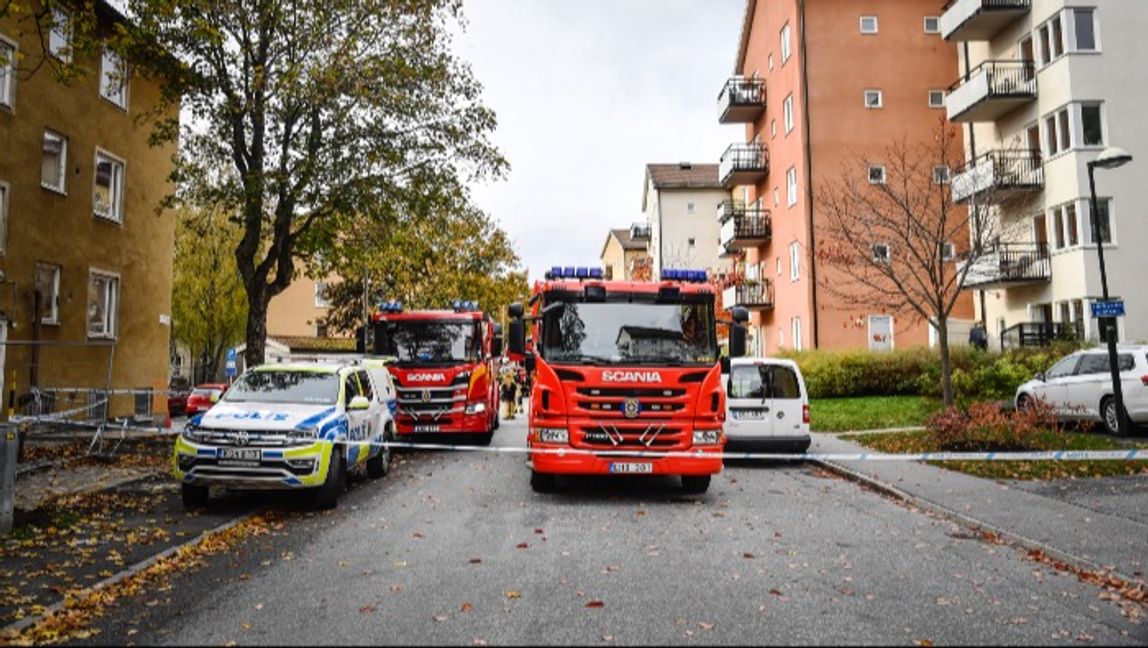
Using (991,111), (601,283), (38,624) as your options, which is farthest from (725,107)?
(38,624)

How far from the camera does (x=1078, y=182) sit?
82.6ft

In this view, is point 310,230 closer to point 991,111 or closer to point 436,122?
point 436,122

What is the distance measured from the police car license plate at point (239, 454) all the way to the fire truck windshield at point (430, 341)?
768cm

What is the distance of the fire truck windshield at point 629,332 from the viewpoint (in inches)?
435

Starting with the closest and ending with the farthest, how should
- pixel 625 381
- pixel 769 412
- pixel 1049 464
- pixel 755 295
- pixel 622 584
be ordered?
pixel 622 584
pixel 625 381
pixel 1049 464
pixel 769 412
pixel 755 295

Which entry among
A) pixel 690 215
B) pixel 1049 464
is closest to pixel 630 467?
pixel 1049 464

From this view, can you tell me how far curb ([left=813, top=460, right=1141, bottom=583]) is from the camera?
296 inches

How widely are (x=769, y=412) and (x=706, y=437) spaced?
4.78 m

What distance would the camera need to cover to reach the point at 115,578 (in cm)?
696

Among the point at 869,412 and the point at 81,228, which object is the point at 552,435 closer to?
the point at 869,412

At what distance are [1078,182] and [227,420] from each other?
24.4 meters

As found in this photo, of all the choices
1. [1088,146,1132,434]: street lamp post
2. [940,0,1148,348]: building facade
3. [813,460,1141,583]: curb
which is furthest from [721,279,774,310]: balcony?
[813,460,1141,583]: curb

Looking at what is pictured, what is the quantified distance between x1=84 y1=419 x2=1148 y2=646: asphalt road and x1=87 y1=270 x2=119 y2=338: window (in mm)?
15898

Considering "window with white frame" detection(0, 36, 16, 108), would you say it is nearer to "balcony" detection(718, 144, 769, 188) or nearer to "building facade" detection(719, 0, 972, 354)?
"building facade" detection(719, 0, 972, 354)
